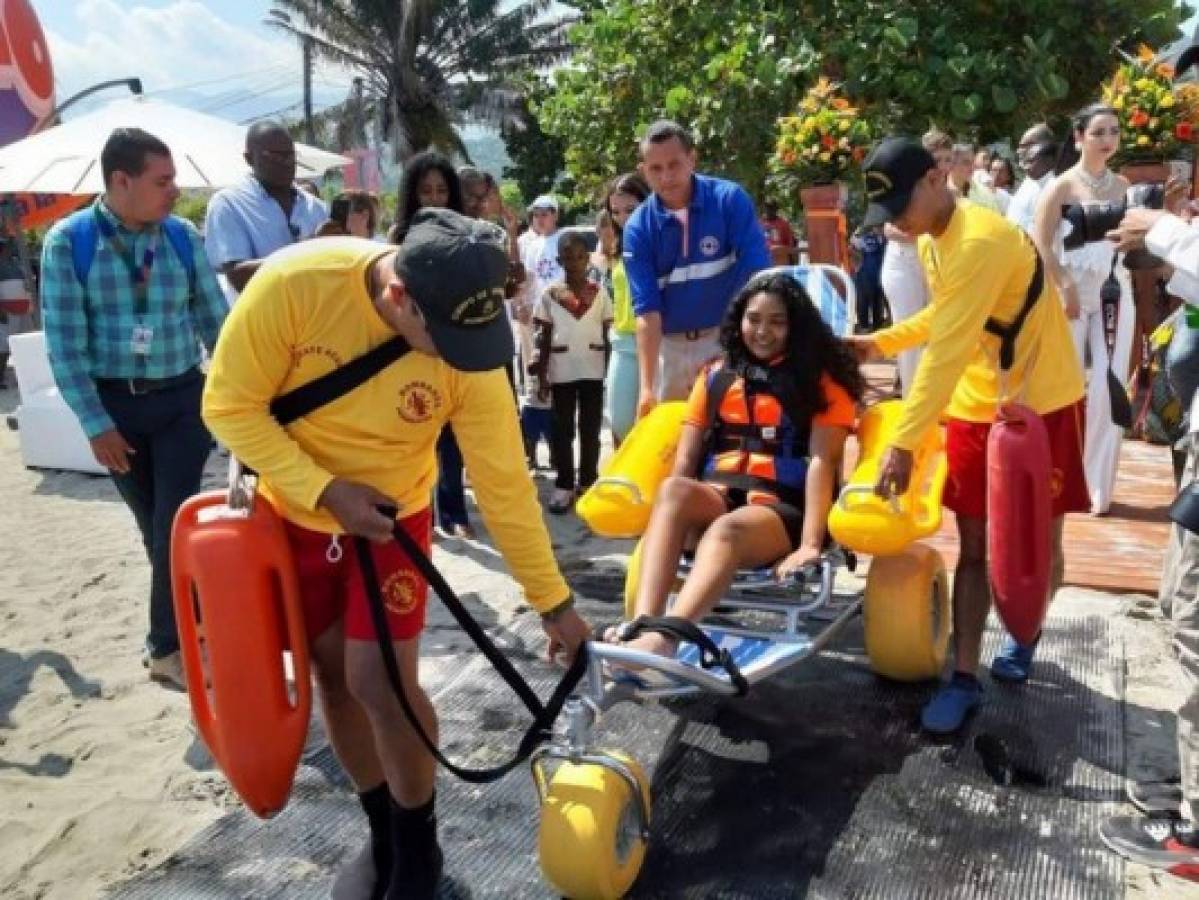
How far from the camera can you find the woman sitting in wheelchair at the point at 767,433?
11.9 feet

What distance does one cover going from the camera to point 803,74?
10078 mm

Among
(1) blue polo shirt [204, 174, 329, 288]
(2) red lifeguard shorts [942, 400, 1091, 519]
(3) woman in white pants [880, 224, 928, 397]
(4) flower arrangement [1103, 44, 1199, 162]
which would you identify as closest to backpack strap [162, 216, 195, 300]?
(1) blue polo shirt [204, 174, 329, 288]

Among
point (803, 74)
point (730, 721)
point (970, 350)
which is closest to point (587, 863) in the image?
point (730, 721)

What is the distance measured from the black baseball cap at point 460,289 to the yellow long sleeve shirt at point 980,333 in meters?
1.54

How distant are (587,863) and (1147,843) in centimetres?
144

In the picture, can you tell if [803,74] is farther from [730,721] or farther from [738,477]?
[730,721]

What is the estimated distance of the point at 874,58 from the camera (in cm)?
981

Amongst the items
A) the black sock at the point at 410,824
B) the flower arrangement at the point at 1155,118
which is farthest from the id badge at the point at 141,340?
the flower arrangement at the point at 1155,118

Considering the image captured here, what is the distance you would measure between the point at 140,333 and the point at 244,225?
0.94 metres

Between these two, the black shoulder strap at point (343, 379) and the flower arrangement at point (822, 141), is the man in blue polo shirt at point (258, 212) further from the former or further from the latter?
the flower arrangement at point (822, 141)

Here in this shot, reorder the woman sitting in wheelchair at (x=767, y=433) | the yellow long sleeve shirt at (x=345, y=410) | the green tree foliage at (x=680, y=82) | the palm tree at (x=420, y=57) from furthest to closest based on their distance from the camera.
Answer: the palm tree at (x=420, y=57)
the green tree foliage at (x=680, y=82)
the woman sitting in wheelchair at (x=767, y=433)
the yellow long sleeve shirt at (x=345, y=410)

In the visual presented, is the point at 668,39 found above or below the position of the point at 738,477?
above

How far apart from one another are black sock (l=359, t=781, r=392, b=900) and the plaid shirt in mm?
1680

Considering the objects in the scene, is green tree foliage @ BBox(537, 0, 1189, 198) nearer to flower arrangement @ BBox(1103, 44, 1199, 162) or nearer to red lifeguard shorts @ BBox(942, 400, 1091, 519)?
flower arrangement @ BBox(1103, 44, 1199, 162)
